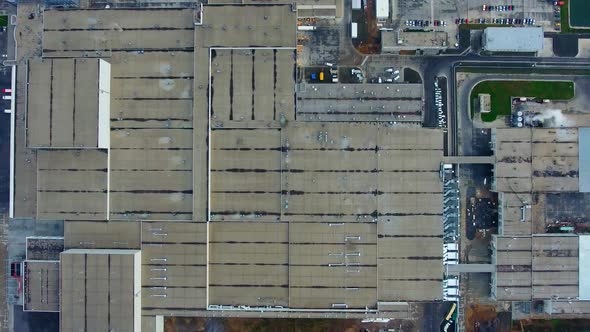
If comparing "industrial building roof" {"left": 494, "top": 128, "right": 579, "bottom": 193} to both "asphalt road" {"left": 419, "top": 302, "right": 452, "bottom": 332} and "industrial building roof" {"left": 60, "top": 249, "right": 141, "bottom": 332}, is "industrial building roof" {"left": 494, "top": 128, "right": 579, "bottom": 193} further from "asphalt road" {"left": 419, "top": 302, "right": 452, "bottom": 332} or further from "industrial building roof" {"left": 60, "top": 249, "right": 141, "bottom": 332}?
"industrial building roof" {"left": 60, "top": 249, "right": 141, "bottom": 332}

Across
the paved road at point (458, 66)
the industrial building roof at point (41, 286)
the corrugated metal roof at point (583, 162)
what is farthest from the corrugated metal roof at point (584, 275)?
the industrial building roof at point (41, 286)

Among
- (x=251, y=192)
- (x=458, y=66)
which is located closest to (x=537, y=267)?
(x=458, y=66)

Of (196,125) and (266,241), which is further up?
(196,125)

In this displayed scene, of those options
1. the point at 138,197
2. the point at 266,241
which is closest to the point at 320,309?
the point at 266,241

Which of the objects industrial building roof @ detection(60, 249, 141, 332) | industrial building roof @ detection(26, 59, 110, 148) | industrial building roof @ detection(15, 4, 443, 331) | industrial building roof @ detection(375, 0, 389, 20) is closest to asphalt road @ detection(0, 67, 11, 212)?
industrial building roof @ detection(15, 4, 443, 331)

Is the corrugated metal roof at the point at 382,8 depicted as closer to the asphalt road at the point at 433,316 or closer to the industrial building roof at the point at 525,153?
the industrial building roof at the point at 525,153

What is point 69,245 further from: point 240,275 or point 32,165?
point 240,275

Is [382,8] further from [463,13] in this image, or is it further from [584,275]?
[584,275]

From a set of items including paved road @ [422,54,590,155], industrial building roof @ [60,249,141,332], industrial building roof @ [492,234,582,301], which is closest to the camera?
industrial building roof @ [60,249,141,332]
